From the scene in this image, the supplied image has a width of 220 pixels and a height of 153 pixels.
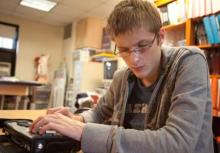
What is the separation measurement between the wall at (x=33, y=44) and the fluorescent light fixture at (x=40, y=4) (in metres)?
0.95

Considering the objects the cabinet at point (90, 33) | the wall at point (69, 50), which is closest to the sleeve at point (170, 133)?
the cabinet at point (90, 33)

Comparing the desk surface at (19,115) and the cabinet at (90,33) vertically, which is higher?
the cabinet at (90,33)

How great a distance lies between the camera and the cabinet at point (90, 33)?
4.69 m

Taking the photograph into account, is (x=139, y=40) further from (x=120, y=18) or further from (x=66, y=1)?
(x=66, y=1)

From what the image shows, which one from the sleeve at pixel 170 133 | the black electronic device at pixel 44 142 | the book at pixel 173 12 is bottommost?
the black electronic device at pixel 44 142

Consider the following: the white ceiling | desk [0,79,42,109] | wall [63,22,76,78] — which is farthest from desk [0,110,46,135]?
wall [63,22,76,78]

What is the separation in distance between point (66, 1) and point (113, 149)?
3.74 metres

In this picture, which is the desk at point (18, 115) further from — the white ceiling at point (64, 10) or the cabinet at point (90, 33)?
the cabinet at point (90, 33)

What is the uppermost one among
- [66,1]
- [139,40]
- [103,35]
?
[66,1]

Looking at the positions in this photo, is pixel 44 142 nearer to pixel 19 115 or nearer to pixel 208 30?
pixel 19 115

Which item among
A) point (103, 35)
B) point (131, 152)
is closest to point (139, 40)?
point (131, 152)

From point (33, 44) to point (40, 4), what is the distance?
1340 millimetres

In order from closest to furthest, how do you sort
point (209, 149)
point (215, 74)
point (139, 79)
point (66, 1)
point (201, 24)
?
point (209, 149), point (139, 79), point (215, 74), point (201, 24), point (66, 1)

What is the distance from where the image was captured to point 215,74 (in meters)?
2.11
